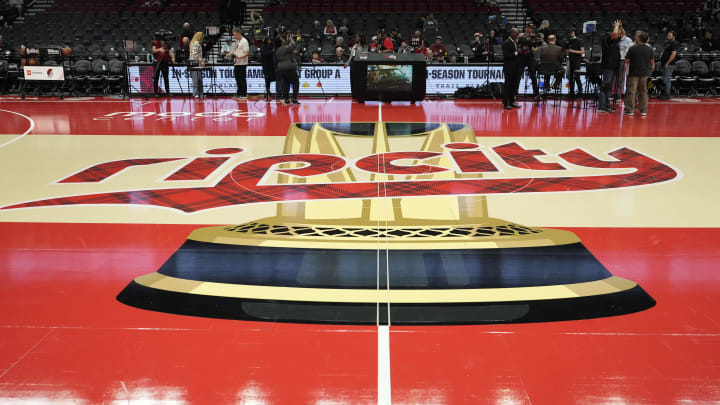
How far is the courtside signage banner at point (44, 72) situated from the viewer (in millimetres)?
13812

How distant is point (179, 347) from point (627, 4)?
2101 cm

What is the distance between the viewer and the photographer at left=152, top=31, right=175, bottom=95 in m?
13.6


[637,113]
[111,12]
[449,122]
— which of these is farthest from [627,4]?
[111,12]

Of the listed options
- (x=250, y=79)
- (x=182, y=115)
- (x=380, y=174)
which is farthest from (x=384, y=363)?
(x=250, y=79)

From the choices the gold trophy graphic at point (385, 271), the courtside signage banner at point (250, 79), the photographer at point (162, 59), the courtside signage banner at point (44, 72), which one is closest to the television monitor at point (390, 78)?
the courtside signage banner at point (250, 79)

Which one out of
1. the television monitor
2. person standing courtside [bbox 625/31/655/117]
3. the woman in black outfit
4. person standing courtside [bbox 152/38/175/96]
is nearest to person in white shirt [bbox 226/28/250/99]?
the woman in black outfit

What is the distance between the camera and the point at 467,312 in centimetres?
284

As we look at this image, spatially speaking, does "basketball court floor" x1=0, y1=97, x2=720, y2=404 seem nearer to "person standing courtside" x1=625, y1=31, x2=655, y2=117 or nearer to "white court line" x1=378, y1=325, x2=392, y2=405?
"white court line" x1=378, y1=325, x2=392, y2=405

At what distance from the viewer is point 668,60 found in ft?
41.8

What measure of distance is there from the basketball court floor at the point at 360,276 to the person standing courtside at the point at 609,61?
4.00 m

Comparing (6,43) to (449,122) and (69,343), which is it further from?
(69,343)

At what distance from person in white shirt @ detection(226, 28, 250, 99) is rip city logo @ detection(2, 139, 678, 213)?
21.1 ft

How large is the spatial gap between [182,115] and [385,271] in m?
8.39

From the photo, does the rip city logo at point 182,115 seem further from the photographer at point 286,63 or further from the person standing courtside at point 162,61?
the person standing courtside at point 162,61
